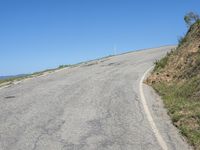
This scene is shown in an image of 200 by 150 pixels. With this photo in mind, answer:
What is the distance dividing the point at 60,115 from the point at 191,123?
403 cm

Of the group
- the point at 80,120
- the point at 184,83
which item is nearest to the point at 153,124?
the point at 80,120

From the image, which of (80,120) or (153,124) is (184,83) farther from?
(80,120)

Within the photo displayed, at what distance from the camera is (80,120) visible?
39.8 feet

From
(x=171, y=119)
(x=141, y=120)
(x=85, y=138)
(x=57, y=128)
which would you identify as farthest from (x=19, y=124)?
(x=171, y=119)

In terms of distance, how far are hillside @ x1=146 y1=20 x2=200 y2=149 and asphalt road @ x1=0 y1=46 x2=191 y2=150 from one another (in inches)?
18.1

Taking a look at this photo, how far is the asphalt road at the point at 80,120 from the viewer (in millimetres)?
9695

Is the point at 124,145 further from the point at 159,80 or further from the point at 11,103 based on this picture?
the point at 159,80

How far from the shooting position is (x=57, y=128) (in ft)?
36.7

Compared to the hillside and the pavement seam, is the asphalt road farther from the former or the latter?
the hillside

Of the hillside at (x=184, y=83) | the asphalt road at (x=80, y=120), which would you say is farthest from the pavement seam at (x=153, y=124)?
the hillside at (x=184, y=83)

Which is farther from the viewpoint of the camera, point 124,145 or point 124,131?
point 124,131

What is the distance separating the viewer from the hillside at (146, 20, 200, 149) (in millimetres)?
11452

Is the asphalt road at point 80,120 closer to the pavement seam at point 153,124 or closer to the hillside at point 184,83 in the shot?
the pavement seam at point 153,124

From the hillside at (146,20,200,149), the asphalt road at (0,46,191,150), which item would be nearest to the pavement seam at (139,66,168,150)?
the asphalt road at (0,46,191,150)
